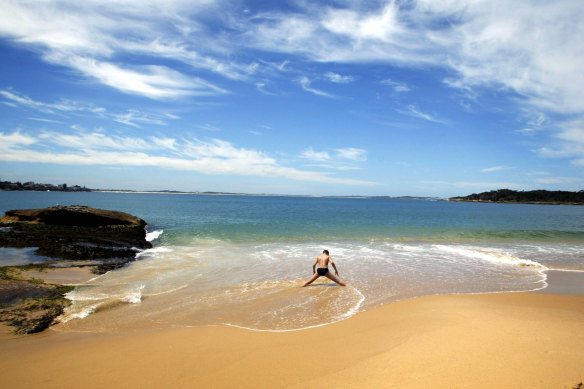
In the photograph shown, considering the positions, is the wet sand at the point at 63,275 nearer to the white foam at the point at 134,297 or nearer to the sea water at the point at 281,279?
the sea water at the point at 281,279

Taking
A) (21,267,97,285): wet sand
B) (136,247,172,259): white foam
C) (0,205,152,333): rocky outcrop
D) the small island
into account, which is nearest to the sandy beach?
(0,205,152,333): rocky outcrop

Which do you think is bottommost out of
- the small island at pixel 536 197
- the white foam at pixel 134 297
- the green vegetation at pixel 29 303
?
the white foam at pixel 134 297

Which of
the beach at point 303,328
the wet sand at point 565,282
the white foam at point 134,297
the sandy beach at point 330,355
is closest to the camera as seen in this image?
the sandy beach at point 330,355

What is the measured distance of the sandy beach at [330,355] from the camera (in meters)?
4.57

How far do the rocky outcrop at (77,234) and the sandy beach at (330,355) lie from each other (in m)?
8.67

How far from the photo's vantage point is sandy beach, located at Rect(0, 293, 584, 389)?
4.57 meters

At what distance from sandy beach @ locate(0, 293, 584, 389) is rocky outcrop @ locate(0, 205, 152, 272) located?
8.67 metres

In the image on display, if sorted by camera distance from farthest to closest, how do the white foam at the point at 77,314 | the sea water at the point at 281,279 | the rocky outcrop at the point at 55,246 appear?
the sea water at the point at 281,279, the rocky outcrop at the point at 55,246, the white foam at the point at 77,314

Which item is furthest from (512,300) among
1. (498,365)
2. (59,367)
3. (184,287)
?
(59,367)

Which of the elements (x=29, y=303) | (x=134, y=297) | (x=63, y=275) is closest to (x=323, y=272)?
(x=134, y=297)

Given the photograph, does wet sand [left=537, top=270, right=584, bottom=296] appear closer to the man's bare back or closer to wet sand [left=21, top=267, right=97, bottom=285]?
the man's bare back

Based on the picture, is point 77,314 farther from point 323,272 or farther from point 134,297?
point 323,272

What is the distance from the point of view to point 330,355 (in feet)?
17.9

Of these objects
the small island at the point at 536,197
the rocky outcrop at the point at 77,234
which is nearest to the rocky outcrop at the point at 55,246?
the rocky outcrop at the point at 77,234
